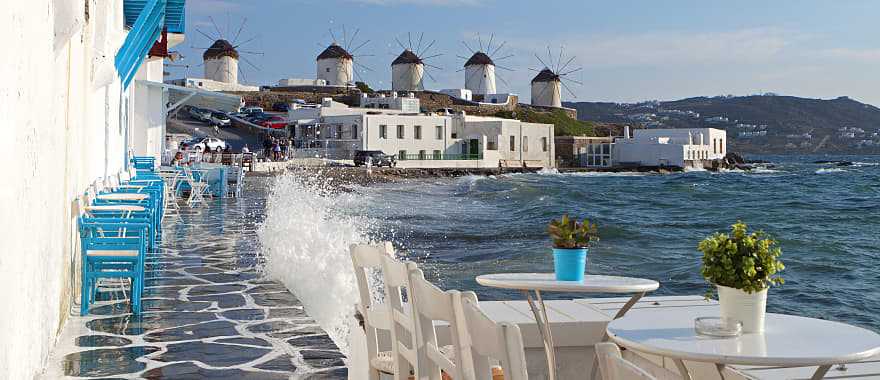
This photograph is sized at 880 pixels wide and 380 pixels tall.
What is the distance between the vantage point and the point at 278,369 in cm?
489

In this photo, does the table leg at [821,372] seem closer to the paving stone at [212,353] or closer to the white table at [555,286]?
the white table at [555,286]

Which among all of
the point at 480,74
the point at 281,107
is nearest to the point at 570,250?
the point at 281,107

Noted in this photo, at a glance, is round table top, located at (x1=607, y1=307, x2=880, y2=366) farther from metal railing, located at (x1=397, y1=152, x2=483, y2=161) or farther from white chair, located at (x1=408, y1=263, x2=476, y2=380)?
metal railing, located at (x1=397, y1=152, x2=483, y2=161)

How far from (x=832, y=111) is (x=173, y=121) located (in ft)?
458

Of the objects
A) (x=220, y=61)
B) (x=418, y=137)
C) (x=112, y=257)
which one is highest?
(x=220, y=61)

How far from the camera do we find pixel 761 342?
259 centimetres

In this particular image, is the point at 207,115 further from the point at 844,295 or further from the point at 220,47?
the point at 844,295

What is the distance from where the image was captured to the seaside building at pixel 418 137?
56.0 meters

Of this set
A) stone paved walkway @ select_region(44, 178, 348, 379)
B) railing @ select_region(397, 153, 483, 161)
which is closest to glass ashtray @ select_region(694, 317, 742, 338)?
stone paved walkway @ select_region(44, 178, 348, 379)

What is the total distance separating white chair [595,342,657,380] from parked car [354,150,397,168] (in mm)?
49721

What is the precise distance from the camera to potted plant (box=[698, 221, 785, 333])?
8.86 ft

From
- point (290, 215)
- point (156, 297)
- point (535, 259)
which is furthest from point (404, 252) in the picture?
point (156, 297)

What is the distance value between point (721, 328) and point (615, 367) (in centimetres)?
112

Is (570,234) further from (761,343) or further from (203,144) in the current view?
(203,144)
